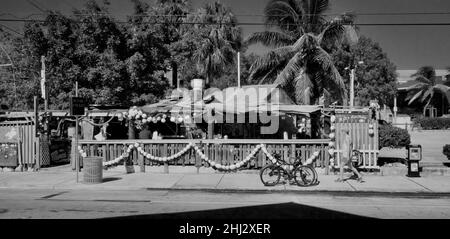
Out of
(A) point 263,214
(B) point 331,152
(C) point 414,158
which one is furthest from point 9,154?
(C) point 414,158

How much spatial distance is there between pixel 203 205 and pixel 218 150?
19.3 feet

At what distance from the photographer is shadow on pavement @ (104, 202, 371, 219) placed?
888 centimetres

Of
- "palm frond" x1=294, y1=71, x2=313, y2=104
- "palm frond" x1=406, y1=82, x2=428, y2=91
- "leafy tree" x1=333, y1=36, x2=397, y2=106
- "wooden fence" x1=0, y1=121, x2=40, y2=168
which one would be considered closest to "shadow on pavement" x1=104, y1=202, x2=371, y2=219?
"wooden fence" x1=0, y1=121, x2=40, y2=168

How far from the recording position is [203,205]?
10.3 m

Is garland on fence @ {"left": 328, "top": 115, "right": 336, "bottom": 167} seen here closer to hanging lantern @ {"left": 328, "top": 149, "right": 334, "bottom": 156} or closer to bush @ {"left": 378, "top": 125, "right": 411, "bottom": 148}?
hanging lantern @ {"left": 328, "top": 149, "right": 334, "bottom": 156}

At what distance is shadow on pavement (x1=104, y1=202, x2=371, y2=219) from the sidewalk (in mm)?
2559

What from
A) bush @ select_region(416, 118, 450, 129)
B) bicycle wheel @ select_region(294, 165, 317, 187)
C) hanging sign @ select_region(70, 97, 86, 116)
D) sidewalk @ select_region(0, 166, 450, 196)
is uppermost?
hanging sign @ select_region(70, 97, 86, 116)

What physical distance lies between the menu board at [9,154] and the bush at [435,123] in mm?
44858

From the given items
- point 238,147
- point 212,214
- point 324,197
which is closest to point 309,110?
point 238,147

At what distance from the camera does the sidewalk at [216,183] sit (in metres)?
12.5

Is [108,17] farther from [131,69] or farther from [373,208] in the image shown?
[373,208]

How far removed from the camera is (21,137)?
16.9 metres

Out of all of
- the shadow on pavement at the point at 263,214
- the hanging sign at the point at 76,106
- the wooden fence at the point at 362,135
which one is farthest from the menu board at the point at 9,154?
the wooden fence at the point at 362,135

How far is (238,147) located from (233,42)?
22.0 m
